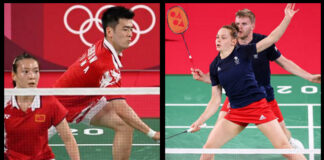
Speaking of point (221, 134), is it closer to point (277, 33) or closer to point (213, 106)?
point (213, 106)

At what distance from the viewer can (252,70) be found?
16.0ft

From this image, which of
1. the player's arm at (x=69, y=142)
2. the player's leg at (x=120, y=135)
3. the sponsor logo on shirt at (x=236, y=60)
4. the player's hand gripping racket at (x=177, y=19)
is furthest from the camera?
the player's hand gripping racket at (x=177, y=19)

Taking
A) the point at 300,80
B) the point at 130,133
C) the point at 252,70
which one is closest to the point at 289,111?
the point at 300,80

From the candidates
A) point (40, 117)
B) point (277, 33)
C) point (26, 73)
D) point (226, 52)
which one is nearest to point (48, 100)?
A: point (40, 117)

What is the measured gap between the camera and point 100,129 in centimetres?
644

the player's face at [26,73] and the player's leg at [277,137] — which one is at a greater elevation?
the player's face at [26,73]

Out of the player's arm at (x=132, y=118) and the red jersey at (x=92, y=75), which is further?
the red jersey at (x=92, y=75)

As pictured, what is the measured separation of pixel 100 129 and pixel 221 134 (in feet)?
7.17

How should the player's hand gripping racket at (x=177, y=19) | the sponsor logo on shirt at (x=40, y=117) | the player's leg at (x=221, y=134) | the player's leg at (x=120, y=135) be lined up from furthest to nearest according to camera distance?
the player's hand gripping racket at (x=177, y=19) < the player's leg at (x=120, y=135) < the player's leg at (x=221, y=134) < the sponsor logo on shirt at (x=40, y=117)

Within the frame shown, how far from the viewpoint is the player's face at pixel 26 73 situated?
4441 mm

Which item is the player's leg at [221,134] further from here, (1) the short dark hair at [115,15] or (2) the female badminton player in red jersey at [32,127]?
(1) the short dark hair at [115,15]

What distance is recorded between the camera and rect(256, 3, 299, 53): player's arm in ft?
15.8

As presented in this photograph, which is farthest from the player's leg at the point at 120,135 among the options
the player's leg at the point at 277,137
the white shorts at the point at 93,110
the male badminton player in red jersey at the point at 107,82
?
the player's leg at the point at 277,137

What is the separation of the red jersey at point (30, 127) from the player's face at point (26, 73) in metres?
0.21
